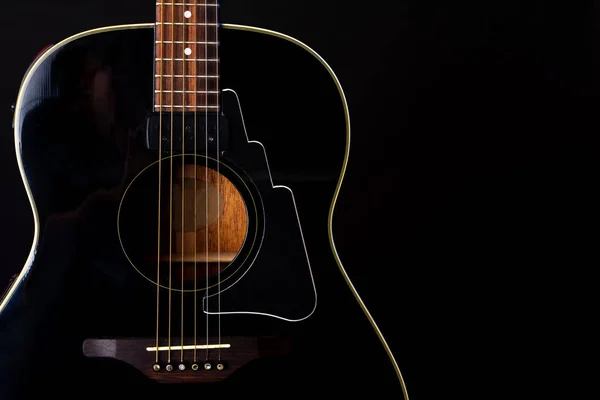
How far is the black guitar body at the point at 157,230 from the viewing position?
816 millimetres

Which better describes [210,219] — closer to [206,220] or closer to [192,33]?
[206,220]

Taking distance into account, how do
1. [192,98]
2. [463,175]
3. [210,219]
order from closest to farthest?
[192,98]
[210,219]
[463,175]

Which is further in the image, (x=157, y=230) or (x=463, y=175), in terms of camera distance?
(x=463, y=175)

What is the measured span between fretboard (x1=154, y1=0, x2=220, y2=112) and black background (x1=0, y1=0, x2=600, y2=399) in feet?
Answer: 1.09

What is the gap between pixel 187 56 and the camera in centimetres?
85

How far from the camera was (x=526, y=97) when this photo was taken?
123 centimetres

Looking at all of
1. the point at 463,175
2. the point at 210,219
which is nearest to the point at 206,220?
the point at 210,219

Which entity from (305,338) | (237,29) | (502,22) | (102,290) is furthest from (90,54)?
(502,22)

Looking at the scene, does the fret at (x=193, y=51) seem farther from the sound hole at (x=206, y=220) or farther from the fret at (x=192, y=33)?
the sound hole at (x=206, y=220)

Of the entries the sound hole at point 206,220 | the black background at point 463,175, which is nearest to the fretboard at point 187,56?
the sound hole at point 206,220

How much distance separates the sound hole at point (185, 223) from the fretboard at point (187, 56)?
0.27 feet

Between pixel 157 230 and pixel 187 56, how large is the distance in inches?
9.6

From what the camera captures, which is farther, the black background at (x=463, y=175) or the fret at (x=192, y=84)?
the black background at (x=463, y=175)

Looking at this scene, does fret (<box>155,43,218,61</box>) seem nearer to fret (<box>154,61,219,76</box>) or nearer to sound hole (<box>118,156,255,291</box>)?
fret (<box>154,61,219,76</box>)
